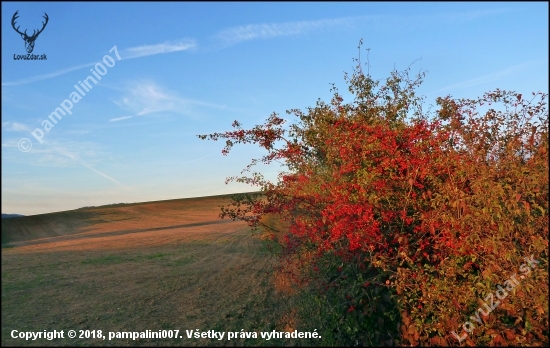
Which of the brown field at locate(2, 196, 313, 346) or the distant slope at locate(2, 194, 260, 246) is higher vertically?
the distant slope at locate(2, 194, 260, 246)

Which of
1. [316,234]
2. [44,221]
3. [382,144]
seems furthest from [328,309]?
[44,221]

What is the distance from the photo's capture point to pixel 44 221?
26.2m

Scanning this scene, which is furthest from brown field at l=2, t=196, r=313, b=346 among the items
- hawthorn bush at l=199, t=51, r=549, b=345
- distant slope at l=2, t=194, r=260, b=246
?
distant slope at l=2, t=194, r=260, b=246

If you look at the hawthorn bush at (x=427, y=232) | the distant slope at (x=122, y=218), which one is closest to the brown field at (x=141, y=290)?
the hawthorn bush at (x=427, y=232)

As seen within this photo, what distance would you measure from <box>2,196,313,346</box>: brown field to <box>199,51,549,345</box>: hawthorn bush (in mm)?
1095

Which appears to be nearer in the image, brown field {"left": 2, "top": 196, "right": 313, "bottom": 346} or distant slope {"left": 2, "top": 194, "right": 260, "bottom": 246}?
brown field {"left": 2, "top": 196, "right": 313, "bottom": 346}

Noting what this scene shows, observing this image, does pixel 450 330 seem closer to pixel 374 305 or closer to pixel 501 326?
pixel 501 326

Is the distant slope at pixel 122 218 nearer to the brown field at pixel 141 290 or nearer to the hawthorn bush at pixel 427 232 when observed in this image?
the brown field at pixel 141 290

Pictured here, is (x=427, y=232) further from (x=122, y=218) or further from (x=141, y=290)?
(x=122, y=218)

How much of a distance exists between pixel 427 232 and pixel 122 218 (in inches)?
1062

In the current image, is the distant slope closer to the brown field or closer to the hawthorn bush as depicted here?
the brown field

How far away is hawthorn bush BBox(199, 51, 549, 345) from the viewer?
19.5 ft

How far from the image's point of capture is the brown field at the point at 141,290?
648cm

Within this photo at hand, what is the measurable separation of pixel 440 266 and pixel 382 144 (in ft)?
6.42
